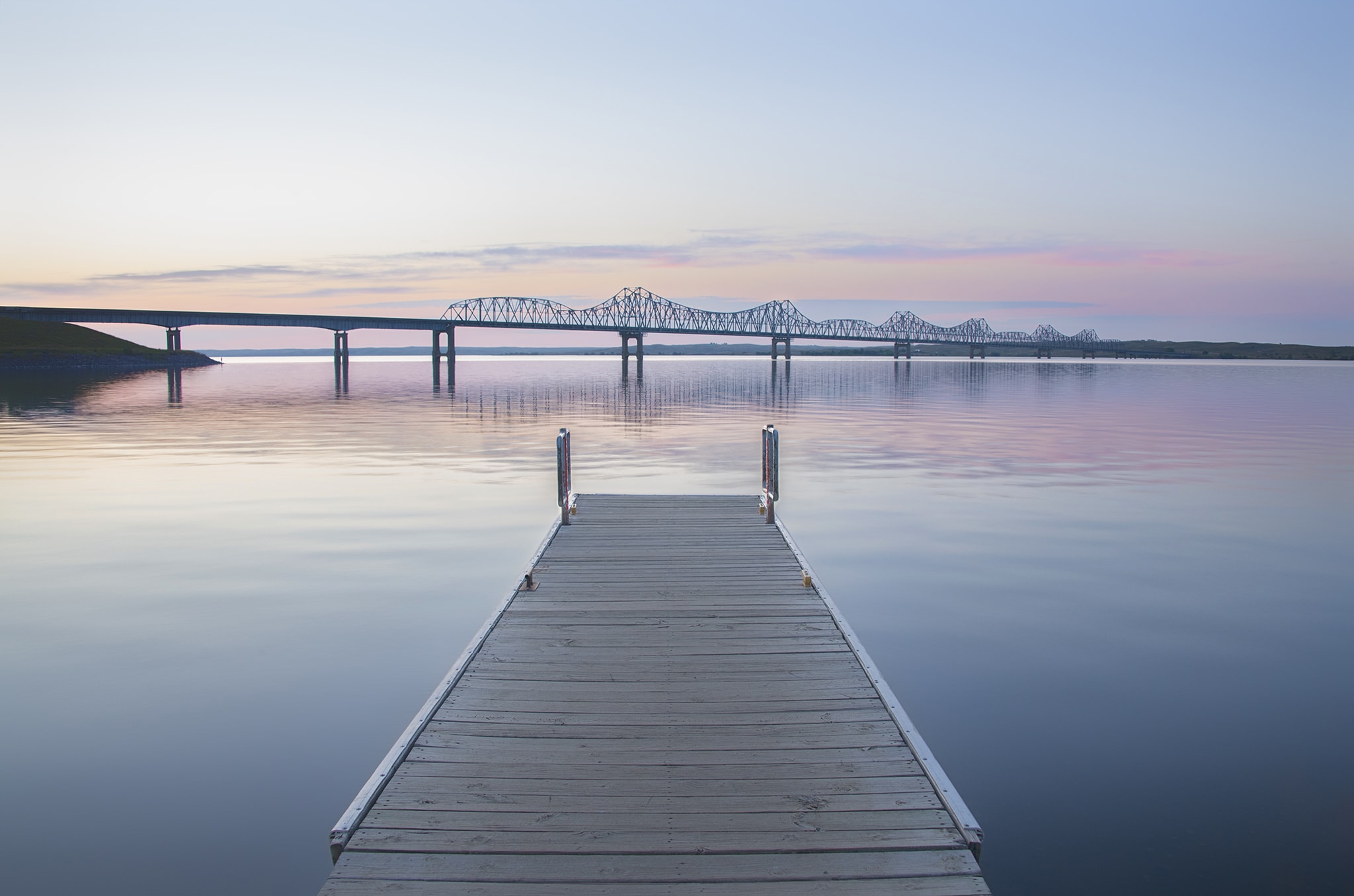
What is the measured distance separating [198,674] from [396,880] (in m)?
5.26

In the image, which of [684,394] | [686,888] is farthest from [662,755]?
[684,394]

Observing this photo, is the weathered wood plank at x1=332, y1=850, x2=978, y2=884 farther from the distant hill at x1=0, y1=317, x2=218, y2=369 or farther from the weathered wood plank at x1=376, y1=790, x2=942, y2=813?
the distant hill at x1=0, y1=317, x2=218, y2=369

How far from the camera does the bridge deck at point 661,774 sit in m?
4.52

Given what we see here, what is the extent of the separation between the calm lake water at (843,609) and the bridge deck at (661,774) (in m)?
0.95

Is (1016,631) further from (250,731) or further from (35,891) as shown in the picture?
(35,891)

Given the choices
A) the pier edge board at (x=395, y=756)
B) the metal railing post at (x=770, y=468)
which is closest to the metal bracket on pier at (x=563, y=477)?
the metal railing post at (x=770, y=468)

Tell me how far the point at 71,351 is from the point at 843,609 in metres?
137

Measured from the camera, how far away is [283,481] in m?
21.7

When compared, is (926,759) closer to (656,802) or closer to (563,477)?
(656,802)

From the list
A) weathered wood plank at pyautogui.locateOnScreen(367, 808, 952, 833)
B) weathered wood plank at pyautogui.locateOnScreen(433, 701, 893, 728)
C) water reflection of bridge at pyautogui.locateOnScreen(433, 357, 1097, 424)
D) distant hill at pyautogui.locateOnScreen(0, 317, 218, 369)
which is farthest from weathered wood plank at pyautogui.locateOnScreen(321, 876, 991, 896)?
distant hill at pyautogui.locateOnScreen(0, 317, 218, 369)

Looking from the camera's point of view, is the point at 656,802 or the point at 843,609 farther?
the point at 843,609

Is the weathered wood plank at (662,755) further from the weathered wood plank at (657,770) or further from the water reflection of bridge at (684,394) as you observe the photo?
the water reflection of bridge at (684,394)

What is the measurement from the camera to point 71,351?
119m

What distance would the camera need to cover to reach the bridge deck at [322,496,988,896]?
178 inches
